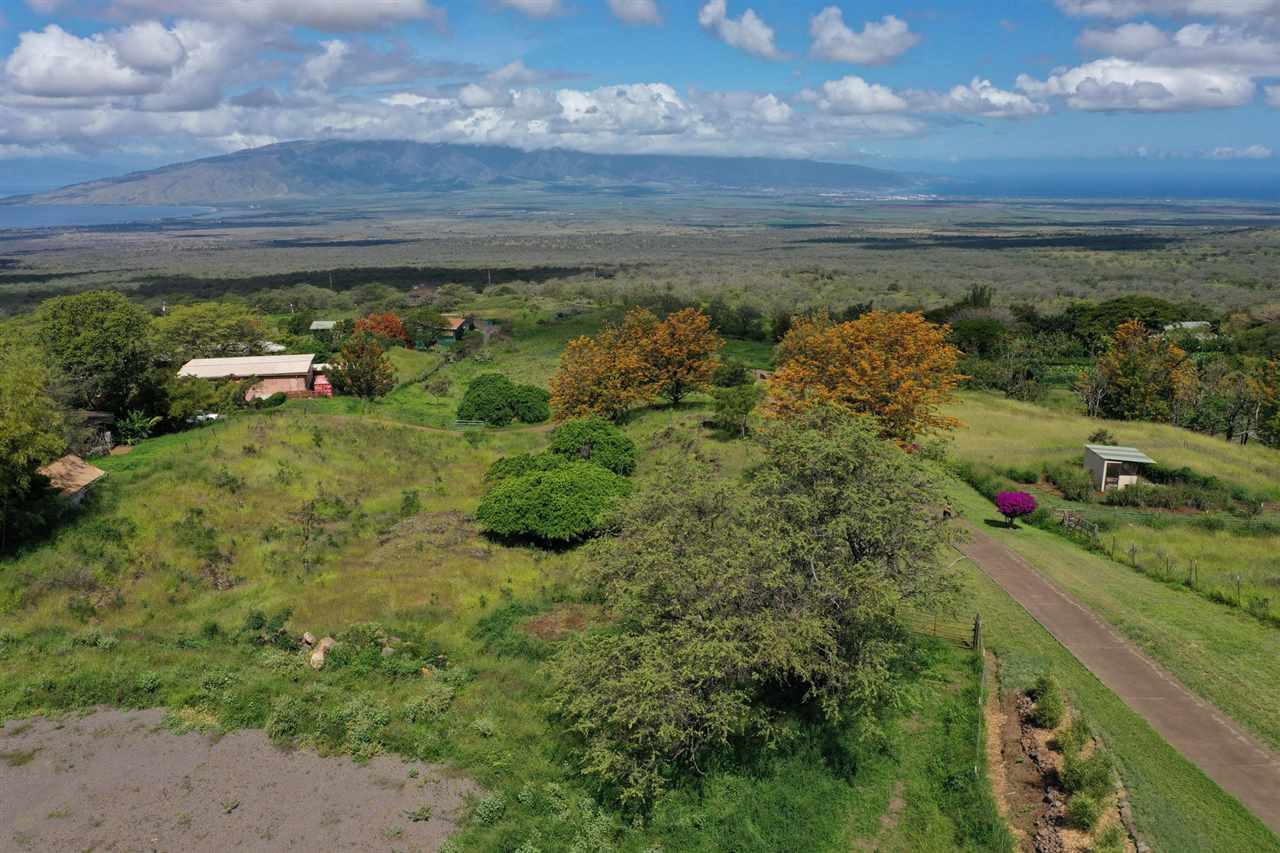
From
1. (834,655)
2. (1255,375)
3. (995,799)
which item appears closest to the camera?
(995,799)

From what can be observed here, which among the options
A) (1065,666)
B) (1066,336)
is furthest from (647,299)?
(1065,666)

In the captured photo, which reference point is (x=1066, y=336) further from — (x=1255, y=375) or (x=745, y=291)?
(x=745, y=291)

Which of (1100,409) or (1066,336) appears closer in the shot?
(1100,409)

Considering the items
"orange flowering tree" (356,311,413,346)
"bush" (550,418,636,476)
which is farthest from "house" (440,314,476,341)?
"bush" (550,418,636,476)

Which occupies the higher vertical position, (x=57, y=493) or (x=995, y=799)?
(x=57, y=493)

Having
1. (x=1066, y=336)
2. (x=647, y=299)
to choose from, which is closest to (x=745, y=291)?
(x=647, y=299)

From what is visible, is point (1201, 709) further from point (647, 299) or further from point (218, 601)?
point (647, 299)

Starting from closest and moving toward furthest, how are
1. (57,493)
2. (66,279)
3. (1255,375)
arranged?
(57,493) < (1255,375) < (66,279)
